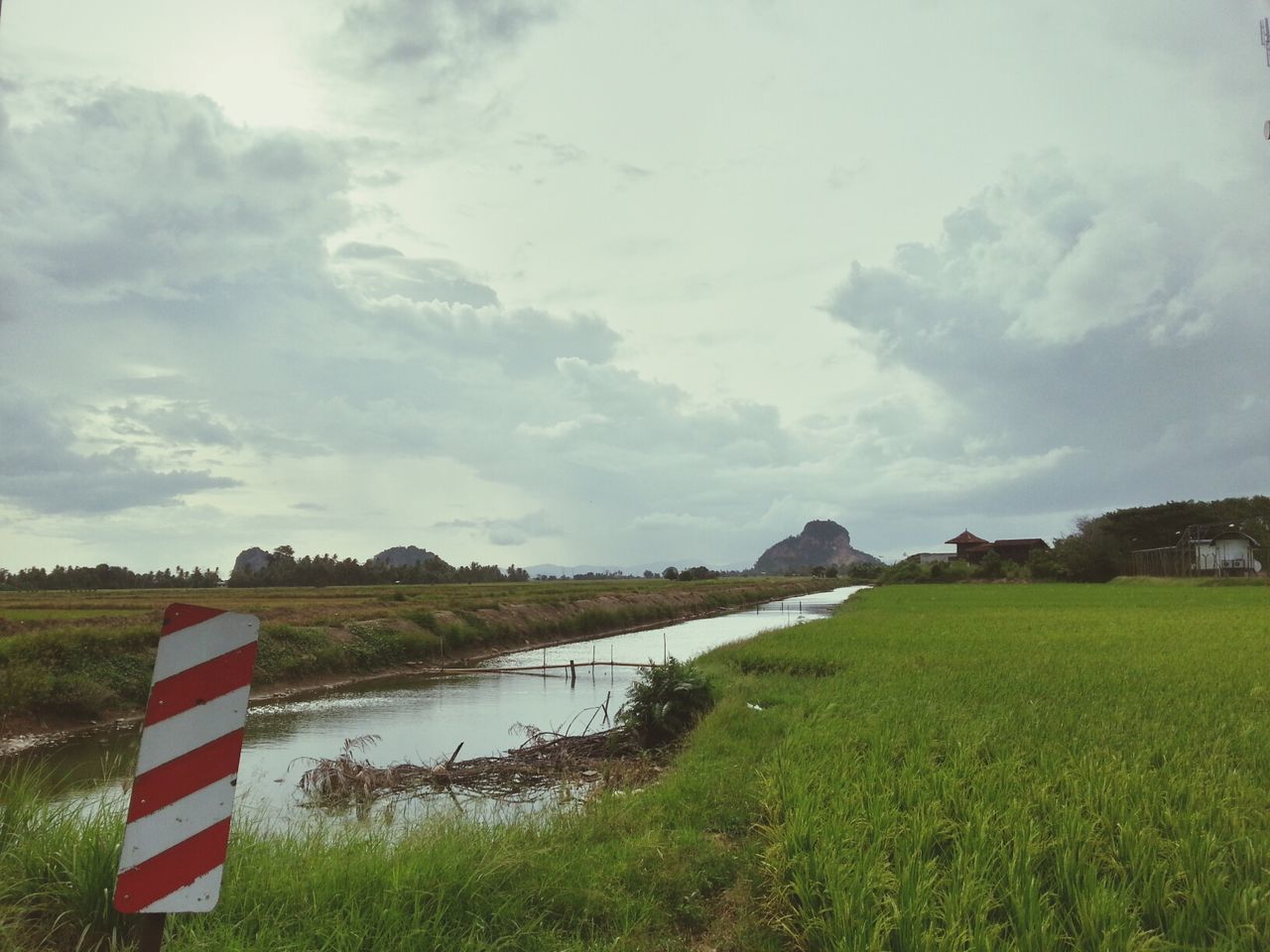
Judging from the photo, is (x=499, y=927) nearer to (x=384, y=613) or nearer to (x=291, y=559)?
(x=384, y=613)

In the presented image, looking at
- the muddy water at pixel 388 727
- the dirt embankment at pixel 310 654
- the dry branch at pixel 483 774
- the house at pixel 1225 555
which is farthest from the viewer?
the house at pixel 1225 555

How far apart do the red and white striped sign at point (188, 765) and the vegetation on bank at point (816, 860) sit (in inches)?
31.0

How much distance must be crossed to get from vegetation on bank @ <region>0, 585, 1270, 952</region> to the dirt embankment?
1072 cm

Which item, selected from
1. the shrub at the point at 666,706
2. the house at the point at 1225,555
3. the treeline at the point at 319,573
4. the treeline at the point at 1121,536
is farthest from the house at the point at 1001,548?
the shrub at the point at 666,706

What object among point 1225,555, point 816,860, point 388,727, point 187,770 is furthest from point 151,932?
point 1225,555

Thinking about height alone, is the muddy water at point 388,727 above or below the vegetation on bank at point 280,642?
below

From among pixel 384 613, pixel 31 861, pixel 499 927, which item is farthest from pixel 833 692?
pixel 384 613

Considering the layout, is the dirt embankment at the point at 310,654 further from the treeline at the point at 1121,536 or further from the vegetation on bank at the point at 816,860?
the treeline at the point at 1121,536

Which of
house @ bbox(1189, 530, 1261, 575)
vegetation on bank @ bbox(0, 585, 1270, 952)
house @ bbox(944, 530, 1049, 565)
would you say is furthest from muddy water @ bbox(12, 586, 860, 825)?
house @ bbox(944, 530, 1049, 565)

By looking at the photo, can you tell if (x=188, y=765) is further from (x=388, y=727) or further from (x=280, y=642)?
(x=280, y=642)

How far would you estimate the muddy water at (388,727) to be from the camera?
9.88m

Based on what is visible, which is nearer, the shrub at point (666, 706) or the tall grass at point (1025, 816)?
the tall grass at point (1025, 816)

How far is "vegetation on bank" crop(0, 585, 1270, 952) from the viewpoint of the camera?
3.99 meters

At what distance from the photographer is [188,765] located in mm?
3104
